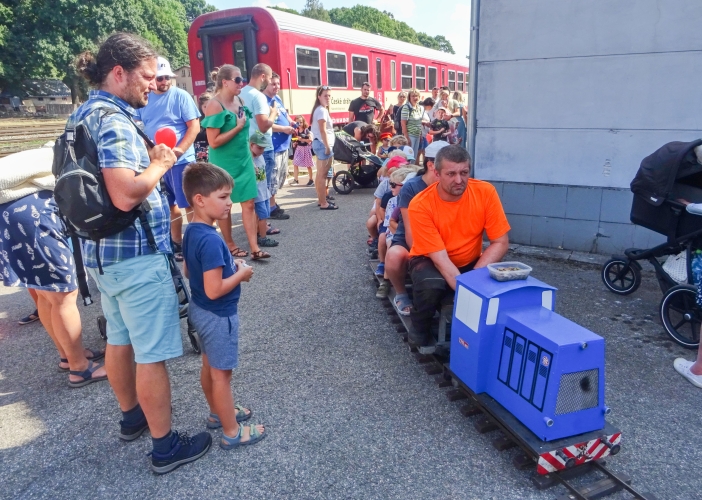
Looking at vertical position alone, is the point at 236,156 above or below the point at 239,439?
above

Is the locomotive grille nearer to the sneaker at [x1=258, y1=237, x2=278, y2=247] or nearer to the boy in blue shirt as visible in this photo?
the boy in blue shirt

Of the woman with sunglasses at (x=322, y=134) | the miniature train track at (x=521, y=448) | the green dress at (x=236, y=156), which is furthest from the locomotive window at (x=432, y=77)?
the miniature train track at (x=521, y=448)

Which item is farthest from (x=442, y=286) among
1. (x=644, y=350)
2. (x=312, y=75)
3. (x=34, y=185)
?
(x=312, y=75)

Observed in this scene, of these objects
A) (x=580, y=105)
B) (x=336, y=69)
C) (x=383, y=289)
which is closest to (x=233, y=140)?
(x=383, y=289)

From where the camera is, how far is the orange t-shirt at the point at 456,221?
11.6 feet

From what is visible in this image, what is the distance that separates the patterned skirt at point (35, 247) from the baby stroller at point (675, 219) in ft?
14.6

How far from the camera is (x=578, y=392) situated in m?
2.43

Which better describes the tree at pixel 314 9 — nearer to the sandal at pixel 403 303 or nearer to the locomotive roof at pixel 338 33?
the locomotive roof at pixel 338 33

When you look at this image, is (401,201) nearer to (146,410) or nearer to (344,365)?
(344,365)

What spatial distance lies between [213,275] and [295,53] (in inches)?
427

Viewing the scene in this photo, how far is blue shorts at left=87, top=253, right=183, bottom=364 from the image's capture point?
2.45 meters

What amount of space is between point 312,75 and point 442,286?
36.5 ft

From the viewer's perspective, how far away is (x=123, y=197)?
2264 millimetres

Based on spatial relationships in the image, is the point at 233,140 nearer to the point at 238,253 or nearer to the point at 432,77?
the point at 238,253
